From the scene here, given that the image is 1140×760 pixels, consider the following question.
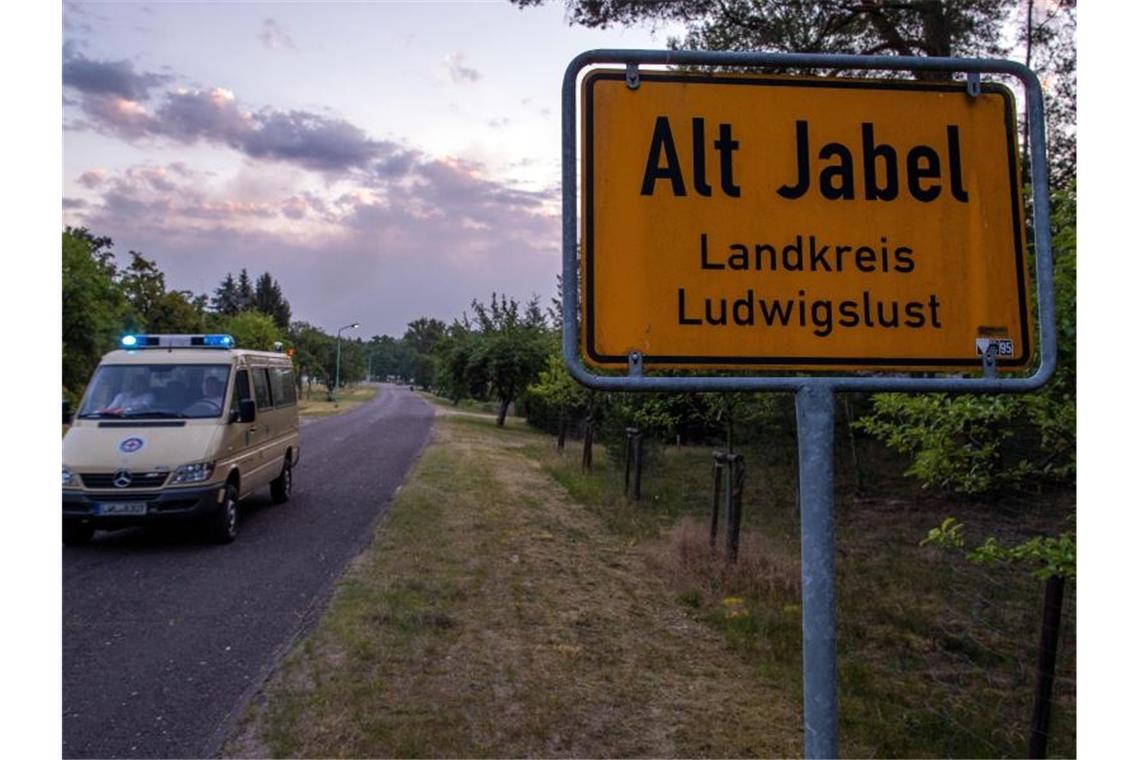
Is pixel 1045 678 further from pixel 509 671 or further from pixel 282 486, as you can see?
pixel 282 486

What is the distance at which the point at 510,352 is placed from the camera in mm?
36875

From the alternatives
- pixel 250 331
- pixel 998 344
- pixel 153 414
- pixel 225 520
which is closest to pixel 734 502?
pixel 225 520

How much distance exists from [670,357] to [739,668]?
16.6 feet

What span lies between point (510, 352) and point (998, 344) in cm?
3550

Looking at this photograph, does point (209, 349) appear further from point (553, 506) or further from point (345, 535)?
point (553, 506)

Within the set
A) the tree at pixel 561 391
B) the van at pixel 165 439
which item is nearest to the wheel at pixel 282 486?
the van at pixel 165 439

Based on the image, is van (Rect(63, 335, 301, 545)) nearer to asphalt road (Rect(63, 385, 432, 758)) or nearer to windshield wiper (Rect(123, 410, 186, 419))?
windshield wiper (Rect(123, 410, 186, 419))

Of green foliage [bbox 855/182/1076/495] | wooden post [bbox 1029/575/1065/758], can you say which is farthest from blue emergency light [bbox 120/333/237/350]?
wooden post [bbox 1029/575/1065/758]

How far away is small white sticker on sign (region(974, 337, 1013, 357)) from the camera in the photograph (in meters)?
1.56

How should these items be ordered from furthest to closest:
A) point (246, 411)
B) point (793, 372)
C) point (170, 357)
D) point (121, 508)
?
point (246, 411), point (170, 357), point (121, 508), point (793, 372)

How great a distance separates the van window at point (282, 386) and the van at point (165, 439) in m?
1.04

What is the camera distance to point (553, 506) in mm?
13695

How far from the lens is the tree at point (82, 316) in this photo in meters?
25.8

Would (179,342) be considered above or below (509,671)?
above
